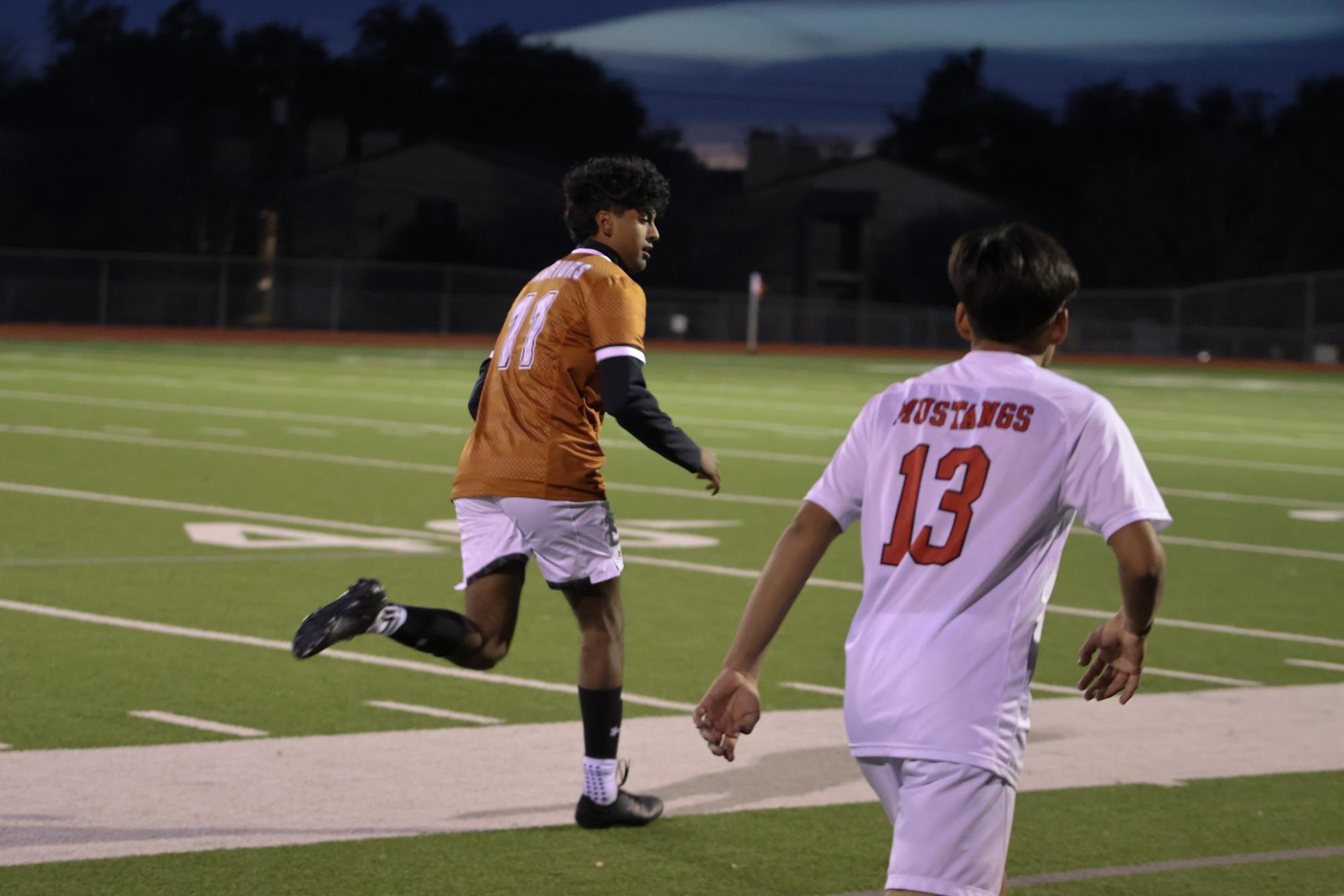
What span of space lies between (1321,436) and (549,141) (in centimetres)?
5665

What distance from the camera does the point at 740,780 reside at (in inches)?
267

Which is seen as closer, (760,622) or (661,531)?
(760,622)

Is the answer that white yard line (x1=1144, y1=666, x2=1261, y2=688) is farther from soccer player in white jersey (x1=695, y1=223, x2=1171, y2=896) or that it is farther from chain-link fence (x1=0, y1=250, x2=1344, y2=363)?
chain-link fence (x1=0, y1=250, x2=1344, y2=363)

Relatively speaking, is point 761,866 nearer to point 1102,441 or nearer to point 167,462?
point 1102,441

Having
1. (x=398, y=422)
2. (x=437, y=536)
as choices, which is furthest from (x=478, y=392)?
(x=398, y=422)

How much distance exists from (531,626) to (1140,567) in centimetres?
645

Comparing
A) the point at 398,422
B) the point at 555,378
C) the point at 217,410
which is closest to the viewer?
the point at 555,378

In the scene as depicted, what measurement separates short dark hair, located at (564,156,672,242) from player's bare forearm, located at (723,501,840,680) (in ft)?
8.48

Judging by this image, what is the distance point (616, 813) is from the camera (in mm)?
6117

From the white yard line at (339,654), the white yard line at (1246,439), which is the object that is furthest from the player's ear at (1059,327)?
the white yard line at (1246,439)

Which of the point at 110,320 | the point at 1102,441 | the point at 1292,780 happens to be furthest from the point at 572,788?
the point at 110,320

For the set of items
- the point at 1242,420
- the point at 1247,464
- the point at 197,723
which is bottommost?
the point at 197,723

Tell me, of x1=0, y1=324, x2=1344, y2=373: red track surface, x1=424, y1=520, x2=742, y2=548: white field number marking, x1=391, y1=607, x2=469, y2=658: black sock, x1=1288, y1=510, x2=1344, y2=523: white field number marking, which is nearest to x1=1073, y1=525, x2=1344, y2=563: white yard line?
x1=1288, y1=510, x2=1344, y2=523: white field number marking

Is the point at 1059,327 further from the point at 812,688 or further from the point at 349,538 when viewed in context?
the point at 349,538
